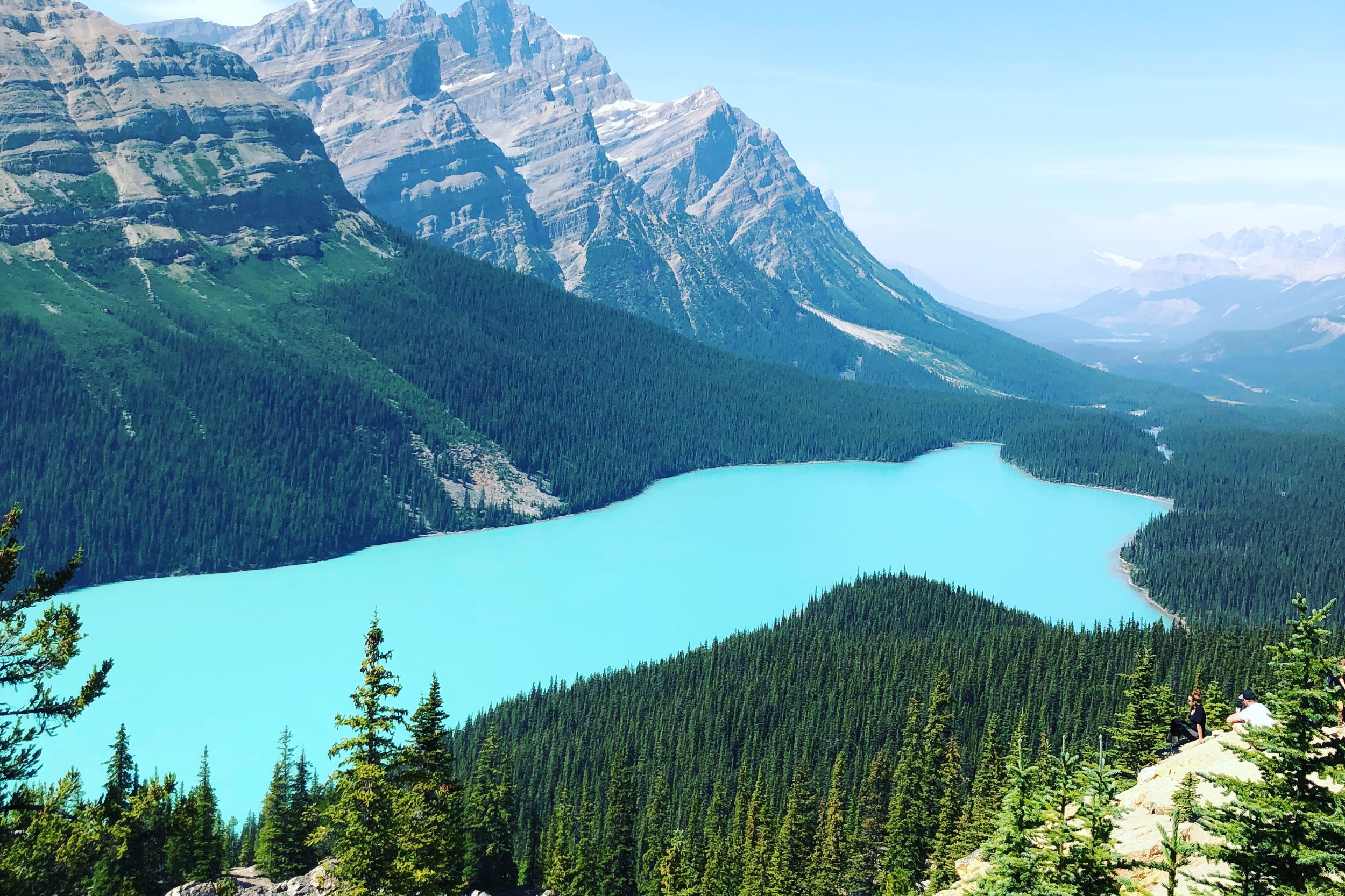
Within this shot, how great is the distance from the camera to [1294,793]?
19.2 meters

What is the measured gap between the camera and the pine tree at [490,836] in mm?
60656

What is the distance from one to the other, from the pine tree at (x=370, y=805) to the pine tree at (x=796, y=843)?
29.4 meters

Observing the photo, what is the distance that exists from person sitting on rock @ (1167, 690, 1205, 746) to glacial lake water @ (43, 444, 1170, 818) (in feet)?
242

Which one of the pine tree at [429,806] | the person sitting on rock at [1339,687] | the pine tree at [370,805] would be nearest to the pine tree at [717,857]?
the pine tree at [429,806]

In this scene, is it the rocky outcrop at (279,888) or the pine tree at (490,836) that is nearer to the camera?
the rocky outcrop at (279,888)

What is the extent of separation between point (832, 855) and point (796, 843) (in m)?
3.64

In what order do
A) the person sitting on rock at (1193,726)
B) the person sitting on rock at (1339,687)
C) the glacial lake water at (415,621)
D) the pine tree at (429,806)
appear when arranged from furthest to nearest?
the glacial lake water at (415,621), the person sitting on rock at (1193,726), the pine tree at (429,806), the person sitting on rock at (1339,687)

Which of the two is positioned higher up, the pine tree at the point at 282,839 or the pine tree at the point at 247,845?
the pine tree at the point at 282,839

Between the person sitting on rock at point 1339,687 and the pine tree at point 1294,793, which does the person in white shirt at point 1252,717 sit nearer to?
the person sitting on rock at point 1339,687

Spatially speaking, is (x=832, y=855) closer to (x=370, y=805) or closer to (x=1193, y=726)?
(x=1193, y=726)

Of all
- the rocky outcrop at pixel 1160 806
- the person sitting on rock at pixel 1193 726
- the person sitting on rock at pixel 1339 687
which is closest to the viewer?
the person sitting on rock at pixel 1339 687

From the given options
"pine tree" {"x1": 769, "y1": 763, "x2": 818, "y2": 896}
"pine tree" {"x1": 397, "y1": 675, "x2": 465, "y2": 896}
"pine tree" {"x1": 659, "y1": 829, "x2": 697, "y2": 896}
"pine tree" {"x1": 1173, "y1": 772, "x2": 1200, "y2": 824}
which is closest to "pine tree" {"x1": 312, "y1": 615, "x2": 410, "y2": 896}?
"pine tree" {"x1": 397, "y1": 675, "x2": 465, "y2": 896}

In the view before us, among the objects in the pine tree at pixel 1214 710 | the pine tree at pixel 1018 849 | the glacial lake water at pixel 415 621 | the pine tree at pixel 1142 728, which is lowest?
the glacial lake water at pixel 415 621

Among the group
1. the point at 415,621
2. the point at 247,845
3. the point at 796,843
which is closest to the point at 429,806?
the point at 796,843
